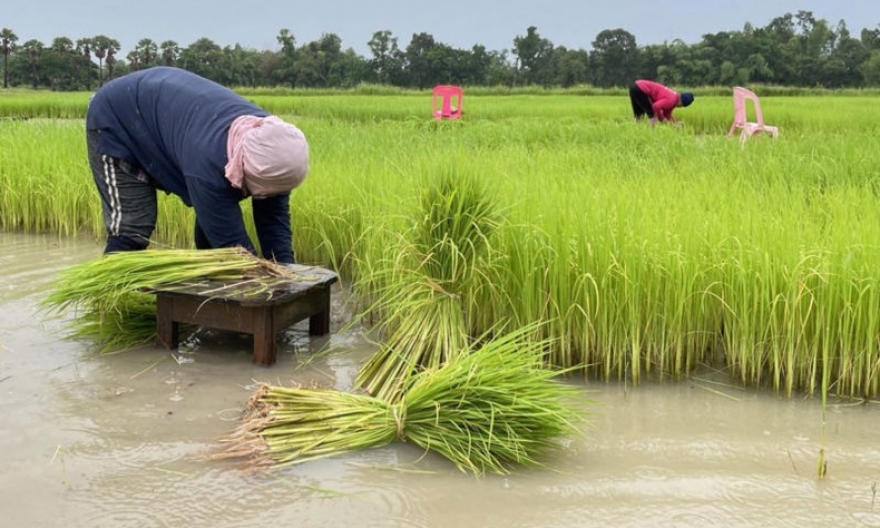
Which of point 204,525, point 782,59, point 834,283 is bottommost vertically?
point 204,525

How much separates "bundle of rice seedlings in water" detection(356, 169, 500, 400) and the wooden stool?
38 centimetres

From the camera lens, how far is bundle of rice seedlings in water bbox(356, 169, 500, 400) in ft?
8.69

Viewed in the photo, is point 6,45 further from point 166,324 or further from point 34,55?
point 166,324

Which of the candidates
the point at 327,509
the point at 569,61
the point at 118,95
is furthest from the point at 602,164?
the point at 569,61

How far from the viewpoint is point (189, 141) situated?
2854 mm

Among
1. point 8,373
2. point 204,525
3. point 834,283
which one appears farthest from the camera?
point 8,373

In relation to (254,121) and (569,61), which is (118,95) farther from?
(569,61)

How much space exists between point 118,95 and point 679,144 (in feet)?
13.8

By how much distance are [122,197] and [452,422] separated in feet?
6.12

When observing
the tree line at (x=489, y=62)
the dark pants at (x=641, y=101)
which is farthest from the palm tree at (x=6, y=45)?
the dark pants at (x=641, y=101)

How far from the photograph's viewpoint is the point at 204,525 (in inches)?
71.1

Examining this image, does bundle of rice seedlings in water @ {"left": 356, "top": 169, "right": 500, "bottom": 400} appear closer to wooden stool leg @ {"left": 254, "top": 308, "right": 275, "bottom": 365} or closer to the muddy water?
the muddy water

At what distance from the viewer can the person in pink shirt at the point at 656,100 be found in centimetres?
909

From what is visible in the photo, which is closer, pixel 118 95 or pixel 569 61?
pixel 118 95
